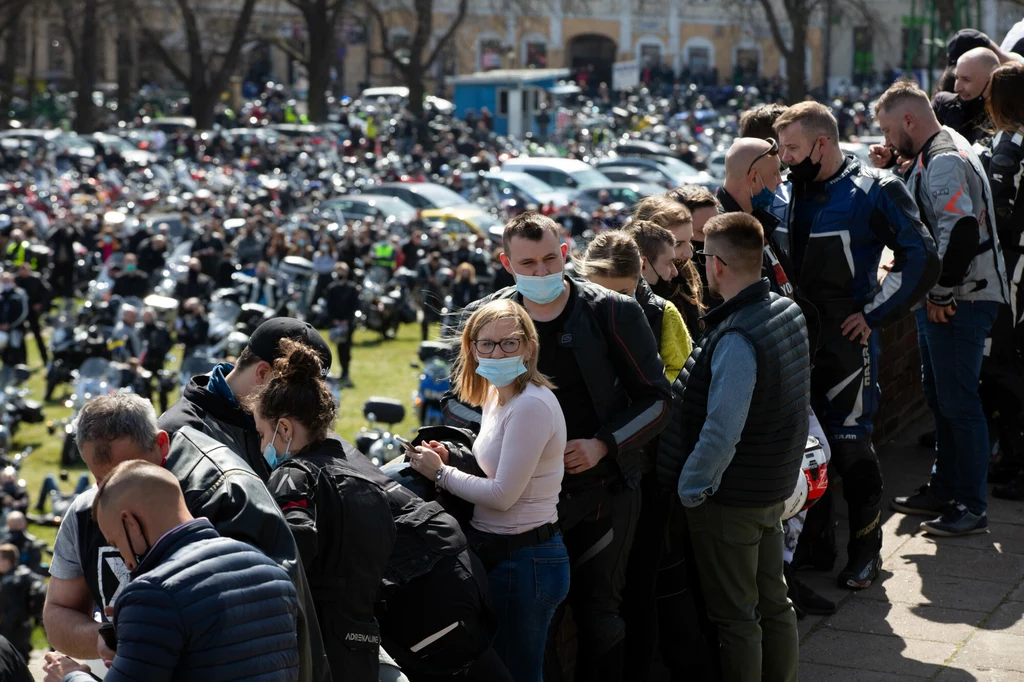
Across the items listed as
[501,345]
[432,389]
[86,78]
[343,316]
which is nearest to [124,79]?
[86,78]

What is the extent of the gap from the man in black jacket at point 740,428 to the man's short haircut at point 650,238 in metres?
0.55

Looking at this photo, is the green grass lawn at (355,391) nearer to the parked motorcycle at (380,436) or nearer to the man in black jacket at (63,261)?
the parked motorcycle at (380,436)

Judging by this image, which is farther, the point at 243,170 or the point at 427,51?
the point at 427,51

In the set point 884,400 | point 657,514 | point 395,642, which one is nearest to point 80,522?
point 395,642

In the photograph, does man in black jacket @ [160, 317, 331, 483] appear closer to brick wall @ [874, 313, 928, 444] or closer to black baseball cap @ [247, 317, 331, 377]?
black baseball cap @ [247, 317, 331, 377]

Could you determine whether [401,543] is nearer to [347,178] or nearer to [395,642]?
[395,642]

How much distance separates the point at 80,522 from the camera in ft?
10.1

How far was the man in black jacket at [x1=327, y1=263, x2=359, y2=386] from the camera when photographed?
2202cm

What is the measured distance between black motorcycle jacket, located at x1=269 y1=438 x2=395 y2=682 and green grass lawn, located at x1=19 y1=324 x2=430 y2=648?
14178mm

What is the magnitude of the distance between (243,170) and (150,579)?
127ft

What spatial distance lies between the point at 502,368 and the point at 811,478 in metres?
1.46

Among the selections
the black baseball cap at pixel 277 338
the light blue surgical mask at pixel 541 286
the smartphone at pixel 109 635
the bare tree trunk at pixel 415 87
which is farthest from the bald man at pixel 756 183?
the bare tree trunk at pixel 415 87

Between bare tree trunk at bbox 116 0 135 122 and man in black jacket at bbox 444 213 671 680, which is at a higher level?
bare tree trunk at bbox 116 0 135 122

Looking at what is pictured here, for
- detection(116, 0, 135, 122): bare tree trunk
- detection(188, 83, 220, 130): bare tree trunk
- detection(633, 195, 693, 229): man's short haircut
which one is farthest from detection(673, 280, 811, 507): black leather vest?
detection(116, 0, 135, 122): bare tree trunk
